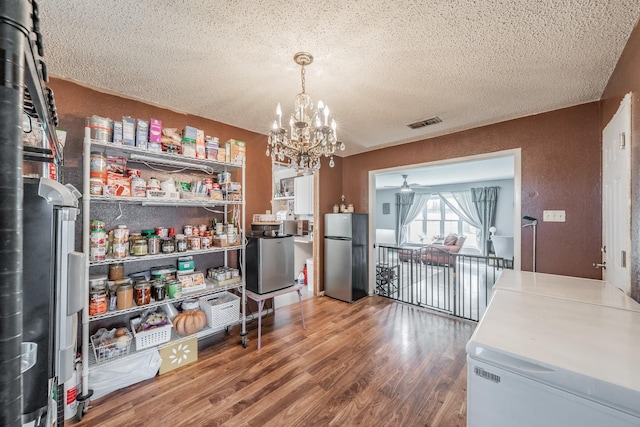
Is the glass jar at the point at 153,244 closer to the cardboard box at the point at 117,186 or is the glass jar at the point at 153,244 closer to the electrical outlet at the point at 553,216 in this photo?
the cardboard box at the point at 117,186

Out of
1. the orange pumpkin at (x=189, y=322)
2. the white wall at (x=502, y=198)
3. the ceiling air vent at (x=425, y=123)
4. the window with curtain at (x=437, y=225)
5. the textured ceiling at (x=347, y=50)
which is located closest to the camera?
the textured ceiling at (x=347, y=50)

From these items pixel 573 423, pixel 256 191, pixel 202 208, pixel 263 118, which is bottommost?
pixel 573 423

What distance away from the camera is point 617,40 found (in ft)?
5.10

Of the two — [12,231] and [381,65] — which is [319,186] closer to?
[381,65]

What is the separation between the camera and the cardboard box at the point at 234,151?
8.46 ft

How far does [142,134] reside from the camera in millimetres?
2045

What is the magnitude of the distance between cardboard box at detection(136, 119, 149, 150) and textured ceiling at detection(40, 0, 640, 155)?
358 mm

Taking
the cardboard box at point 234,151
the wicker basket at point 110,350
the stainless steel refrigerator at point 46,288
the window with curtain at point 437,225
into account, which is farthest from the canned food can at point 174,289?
the window with curtain at point 437,225

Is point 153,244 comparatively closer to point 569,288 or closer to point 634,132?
point 569,288

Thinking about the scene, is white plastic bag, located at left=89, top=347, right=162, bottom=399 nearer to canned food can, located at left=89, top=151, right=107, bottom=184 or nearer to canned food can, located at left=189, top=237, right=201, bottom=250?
canned food can, located at left=189, top=237, right=201, bottom=250

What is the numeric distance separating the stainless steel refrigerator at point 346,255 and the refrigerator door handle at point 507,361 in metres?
2.83

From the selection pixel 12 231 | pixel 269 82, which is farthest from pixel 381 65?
pixel 12 231

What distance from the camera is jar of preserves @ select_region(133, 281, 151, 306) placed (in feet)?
6.70

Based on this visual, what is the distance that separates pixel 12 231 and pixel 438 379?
8.28 ft
